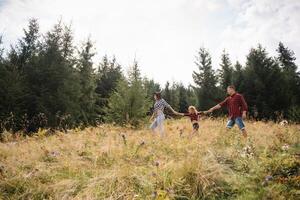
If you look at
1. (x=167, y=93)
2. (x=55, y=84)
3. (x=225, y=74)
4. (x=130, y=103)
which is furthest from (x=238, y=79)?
(x=167, y=93)

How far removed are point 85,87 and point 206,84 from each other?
12.8 m

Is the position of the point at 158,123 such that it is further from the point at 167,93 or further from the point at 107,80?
the point at 167,93

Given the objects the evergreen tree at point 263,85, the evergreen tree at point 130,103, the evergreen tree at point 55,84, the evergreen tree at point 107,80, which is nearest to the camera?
the evergreen tree at point 130,103

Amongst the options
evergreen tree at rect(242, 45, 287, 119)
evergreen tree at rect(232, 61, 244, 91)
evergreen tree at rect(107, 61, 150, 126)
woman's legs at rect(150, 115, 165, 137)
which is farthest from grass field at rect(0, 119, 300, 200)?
evergreen tree at rect(232, 61, 244, 91)

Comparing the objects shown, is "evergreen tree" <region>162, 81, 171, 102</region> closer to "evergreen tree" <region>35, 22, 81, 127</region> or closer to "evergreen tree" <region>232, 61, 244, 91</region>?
"evergreen tree" <region>232, 61, 244, 91</region>

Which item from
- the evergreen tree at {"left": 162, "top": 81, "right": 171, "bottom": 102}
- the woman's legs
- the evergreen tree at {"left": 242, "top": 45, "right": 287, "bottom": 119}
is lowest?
the woman's legs

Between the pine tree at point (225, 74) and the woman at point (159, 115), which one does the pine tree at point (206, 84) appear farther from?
the woman at point (159, 115)

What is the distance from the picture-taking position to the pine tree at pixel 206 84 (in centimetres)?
2702

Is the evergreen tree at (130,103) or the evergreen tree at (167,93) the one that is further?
the evergreen tree at (167,93)

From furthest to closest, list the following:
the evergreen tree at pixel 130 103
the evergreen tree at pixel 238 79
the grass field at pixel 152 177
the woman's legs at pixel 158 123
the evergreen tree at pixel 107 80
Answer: the evergreen tree at pixel 107 80 → the evergreen tree at pixel 238 79 → the evergreen tree at pixel 130 103 → the woman's legs at pixel 158 123 → the grass field at pixel 152 177

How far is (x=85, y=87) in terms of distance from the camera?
25469mm

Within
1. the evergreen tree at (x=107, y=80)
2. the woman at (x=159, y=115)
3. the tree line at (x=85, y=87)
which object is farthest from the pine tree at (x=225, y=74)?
the woman at (x=159, y=115)

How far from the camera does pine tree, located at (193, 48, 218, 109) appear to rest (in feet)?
88.6

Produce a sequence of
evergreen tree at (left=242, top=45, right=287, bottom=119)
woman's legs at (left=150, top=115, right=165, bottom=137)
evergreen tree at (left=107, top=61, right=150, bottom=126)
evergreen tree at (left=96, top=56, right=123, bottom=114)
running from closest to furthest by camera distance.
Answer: woman's legs at (left=150, top=115, right=165, bottom=137) → evergreen tree at (left=107, top=61, right=150, bottom=126) → evergreen tree at (left=242, top=45, right=287, bottom=119) → evergreen tree at (left=96, top=56, right=123, bottom=114)
